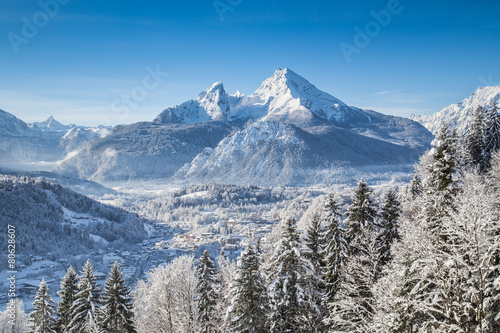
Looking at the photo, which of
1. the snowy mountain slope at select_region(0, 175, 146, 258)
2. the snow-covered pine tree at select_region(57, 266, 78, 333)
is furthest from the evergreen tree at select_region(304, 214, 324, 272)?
the snowy mountain slope at select_region(0, 175, 146, 258)

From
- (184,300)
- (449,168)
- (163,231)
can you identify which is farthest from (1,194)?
(449,168)

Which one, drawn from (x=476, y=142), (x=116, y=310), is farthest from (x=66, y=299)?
(x=476, y=142)

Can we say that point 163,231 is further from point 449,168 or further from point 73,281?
point 449,168

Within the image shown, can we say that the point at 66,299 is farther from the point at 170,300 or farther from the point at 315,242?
the point at 315,242

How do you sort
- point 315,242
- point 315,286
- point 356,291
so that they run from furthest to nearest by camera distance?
1. point 315,242
2. point 315,286
3. point 356,291

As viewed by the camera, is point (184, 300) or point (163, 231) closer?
point (184, 300)

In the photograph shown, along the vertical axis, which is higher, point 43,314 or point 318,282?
A: point 318,282

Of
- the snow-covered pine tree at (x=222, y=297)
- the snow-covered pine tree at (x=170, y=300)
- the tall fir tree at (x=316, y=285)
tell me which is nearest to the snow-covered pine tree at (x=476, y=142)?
the tall fir tree at (x=316, y=285)
